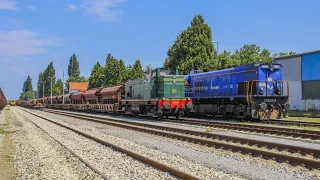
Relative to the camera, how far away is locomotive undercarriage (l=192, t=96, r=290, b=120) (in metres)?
20.4

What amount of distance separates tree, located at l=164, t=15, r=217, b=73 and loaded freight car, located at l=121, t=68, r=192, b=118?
18.1 m

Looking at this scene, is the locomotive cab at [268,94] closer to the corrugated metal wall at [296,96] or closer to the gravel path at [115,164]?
the gravel path at [115,164]

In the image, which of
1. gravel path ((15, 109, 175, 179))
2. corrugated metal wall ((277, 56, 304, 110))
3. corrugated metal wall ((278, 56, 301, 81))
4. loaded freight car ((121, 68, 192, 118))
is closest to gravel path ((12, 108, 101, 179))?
gravel path ((15, 109, 175, 179))

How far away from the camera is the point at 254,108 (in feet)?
66.9

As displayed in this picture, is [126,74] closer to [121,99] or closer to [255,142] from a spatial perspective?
[121,99]

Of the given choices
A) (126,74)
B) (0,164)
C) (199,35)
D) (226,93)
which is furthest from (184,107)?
(126,74)

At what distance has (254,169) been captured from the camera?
26.0 ft

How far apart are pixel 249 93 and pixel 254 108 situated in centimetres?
102

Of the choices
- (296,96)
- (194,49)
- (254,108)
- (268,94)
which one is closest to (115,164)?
(254,108)

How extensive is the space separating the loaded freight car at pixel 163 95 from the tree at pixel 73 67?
152405mm

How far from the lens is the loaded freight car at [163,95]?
74.8ft

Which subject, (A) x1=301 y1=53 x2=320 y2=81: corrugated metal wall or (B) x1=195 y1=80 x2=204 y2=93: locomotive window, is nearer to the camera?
(B) x1=195 y1=80 x2=204 y2=93: locomotive window

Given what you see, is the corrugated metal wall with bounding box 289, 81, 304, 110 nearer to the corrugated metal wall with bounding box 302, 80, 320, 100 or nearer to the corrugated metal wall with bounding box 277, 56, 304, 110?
the corrugated metal wall with bounding box 277, 56, 304, 110

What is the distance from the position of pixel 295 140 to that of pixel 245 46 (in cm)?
6796
